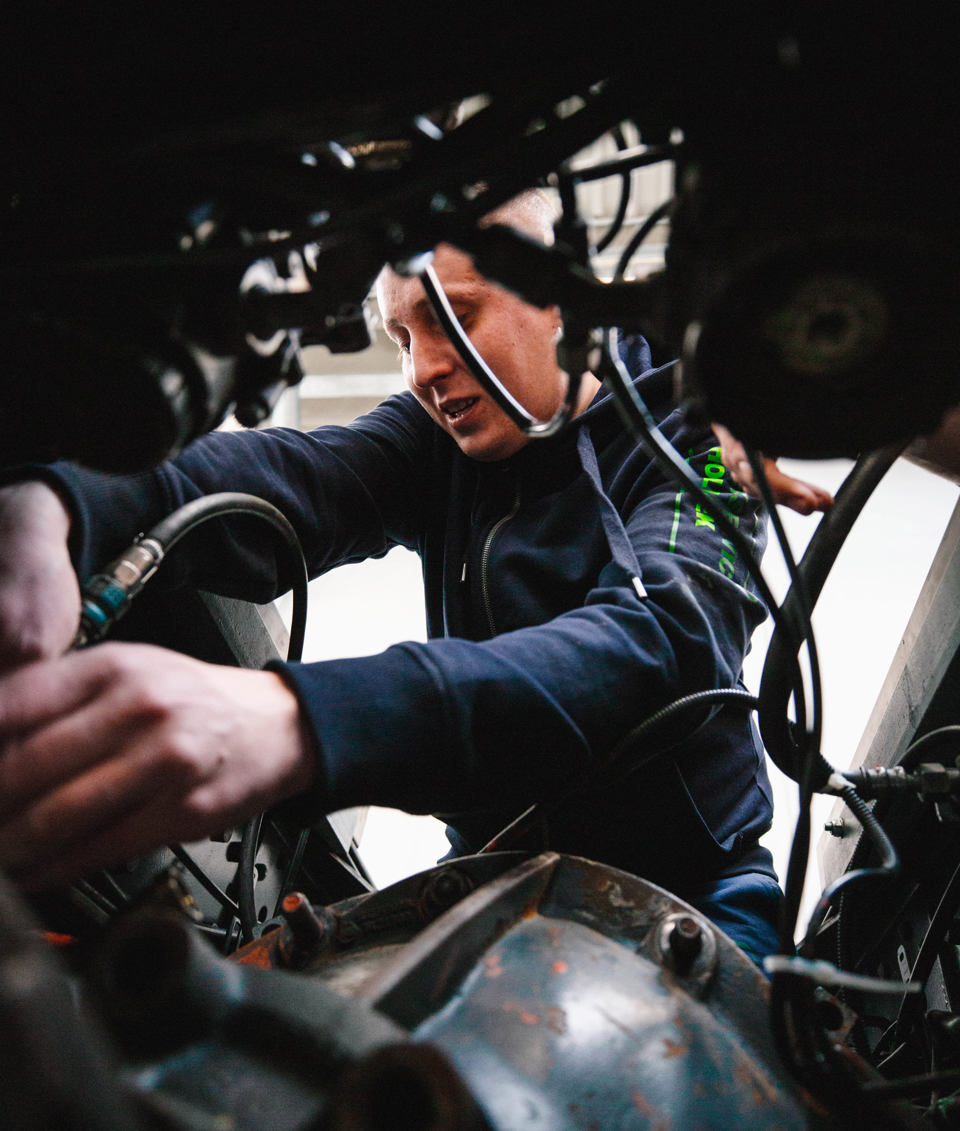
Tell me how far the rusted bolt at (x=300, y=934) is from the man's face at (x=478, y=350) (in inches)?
22.9

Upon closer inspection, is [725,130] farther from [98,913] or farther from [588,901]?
[98,913]

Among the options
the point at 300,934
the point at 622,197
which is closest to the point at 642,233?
the point at 622,197

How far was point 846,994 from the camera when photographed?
80 cm

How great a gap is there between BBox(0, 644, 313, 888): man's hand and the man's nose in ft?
1.87

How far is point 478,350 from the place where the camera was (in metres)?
0.88

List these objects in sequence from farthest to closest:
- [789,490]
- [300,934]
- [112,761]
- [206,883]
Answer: [206,883]
[789,490]
[300,934]
[112,761]

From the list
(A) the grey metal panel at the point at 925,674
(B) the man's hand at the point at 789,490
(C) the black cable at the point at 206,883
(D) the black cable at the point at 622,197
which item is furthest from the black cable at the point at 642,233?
(C) the black cable at the point at 206,883

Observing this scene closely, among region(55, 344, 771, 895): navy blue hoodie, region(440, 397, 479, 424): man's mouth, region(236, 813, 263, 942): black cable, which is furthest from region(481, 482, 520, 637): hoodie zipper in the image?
region(236, 813, 263, 942): black cable

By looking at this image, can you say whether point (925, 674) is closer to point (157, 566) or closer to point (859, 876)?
point (859, 876)

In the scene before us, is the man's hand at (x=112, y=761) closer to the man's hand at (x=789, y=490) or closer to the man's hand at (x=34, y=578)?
the man's hand at (x=34, y=578)

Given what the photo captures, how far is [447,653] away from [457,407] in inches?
18.7

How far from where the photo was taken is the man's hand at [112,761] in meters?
0.35

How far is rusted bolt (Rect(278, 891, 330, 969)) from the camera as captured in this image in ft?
1.54

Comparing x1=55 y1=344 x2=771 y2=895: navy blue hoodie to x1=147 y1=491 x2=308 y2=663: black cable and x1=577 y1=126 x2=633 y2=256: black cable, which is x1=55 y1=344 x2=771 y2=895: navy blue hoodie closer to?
x1=147 y1=491 x2=308 y2=663: black cable
